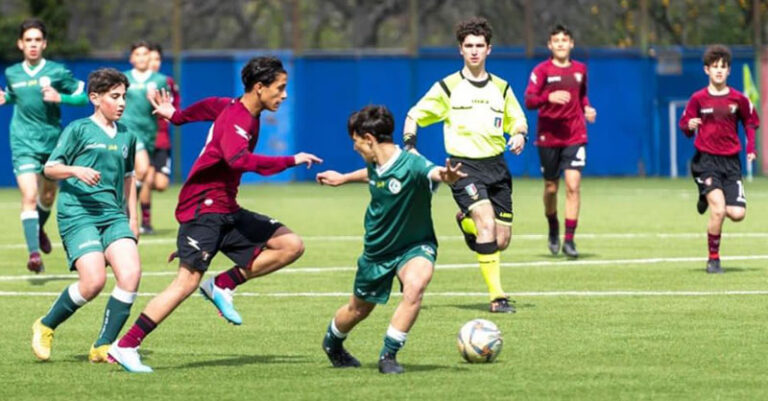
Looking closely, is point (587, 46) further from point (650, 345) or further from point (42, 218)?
point (650, 345)

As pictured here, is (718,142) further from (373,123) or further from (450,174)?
(450,174)

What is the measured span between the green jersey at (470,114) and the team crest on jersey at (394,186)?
161 inches

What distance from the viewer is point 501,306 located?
13.1 metres

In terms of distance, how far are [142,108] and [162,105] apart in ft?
38.3

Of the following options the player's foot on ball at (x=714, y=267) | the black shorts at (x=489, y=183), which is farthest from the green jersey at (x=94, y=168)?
the player's foot on ball at (x=714, y=267)

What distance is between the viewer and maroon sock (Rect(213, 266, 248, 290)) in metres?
11.1

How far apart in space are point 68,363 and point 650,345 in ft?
12.3

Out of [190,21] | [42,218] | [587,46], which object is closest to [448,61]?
[587,46]

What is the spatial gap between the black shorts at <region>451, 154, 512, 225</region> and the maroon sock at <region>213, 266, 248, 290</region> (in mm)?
3018

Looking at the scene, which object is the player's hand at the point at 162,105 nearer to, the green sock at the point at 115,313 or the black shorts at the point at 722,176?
the green sock at the point at 115,313

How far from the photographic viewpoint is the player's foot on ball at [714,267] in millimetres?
16078

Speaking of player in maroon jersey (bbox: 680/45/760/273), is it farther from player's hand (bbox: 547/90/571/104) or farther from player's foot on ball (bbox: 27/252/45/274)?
player's foot on ball (bbox: 27/252/45/274)

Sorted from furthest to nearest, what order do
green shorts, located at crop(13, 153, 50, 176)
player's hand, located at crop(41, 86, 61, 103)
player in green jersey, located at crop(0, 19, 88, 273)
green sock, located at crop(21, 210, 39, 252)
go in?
green shorts, located at crop(13, 153, 50, 176) < player in green jersey, located at crop(0, 19, 88, 273) < green sock, located at crop(21, 210, 39, 252) < player's hand, located at crop(41, 86, 61, 103)

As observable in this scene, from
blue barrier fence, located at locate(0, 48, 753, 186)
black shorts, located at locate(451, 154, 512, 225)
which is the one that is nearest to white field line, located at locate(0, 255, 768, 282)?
black shorts, located at locate(451, 154, 512, 225)
